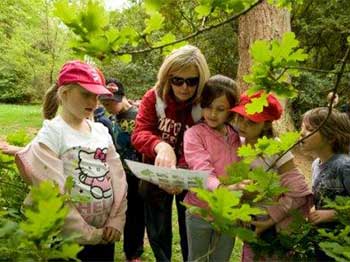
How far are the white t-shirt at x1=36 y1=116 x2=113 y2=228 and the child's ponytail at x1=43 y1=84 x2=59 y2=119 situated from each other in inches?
34.0

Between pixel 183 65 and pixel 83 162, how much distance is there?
67 cm

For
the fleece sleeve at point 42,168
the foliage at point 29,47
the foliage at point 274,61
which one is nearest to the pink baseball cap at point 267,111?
the foliage at point 274,61

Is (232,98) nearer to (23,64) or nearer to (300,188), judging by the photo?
(300,188)

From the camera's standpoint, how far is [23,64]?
23.8 metres

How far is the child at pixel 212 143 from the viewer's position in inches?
88.6

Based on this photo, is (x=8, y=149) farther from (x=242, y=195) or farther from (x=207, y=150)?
(x=242, y=195)

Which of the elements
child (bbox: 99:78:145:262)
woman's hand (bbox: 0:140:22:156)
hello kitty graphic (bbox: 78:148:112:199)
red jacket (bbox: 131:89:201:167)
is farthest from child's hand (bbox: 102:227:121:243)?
child (bbox: 99:78:145:262)

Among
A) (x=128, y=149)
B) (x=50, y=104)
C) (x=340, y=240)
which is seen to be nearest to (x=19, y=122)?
(x=128, y=149)

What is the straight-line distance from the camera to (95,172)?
2162 mm

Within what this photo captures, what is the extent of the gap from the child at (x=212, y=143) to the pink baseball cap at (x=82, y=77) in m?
0.50

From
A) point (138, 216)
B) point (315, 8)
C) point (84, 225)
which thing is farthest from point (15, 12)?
point (84, 225)

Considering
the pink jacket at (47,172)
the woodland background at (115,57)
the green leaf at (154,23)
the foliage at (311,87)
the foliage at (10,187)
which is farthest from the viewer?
the foliage at (311,87)

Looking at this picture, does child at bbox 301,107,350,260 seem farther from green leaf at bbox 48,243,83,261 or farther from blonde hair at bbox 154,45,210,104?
green leaf at bbox 48,243,83,261

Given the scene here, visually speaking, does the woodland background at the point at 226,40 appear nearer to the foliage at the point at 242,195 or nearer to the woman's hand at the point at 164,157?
the woman's hand at the point at 164,157
